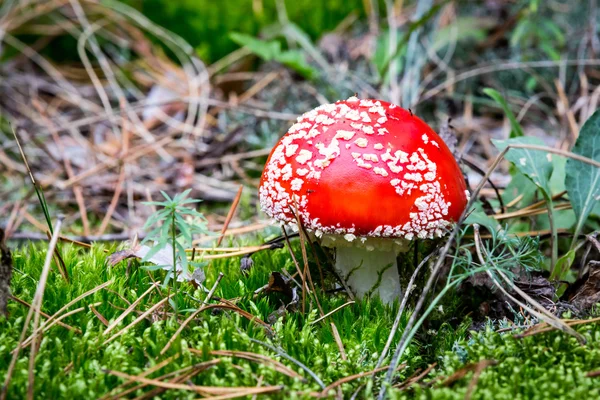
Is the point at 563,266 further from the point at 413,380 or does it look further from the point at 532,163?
the point at 413,380

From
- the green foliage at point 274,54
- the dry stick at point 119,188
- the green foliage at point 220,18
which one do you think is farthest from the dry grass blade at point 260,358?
the green foliage at point 220,18

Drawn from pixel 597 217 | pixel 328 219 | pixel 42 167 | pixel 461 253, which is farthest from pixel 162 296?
pixel 42 167

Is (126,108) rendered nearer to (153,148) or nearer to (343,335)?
(153,148)

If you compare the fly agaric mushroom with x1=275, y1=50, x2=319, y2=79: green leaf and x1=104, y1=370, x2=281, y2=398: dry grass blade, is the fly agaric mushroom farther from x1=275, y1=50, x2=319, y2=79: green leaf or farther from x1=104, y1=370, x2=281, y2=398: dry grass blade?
x1=275, y1=50, x2=319, y2=79: green leaf

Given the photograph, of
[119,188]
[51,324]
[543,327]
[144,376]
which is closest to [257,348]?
[144,376]

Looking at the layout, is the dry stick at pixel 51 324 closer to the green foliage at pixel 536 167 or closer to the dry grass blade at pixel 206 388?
the dry grass blade at pixel 206 388
